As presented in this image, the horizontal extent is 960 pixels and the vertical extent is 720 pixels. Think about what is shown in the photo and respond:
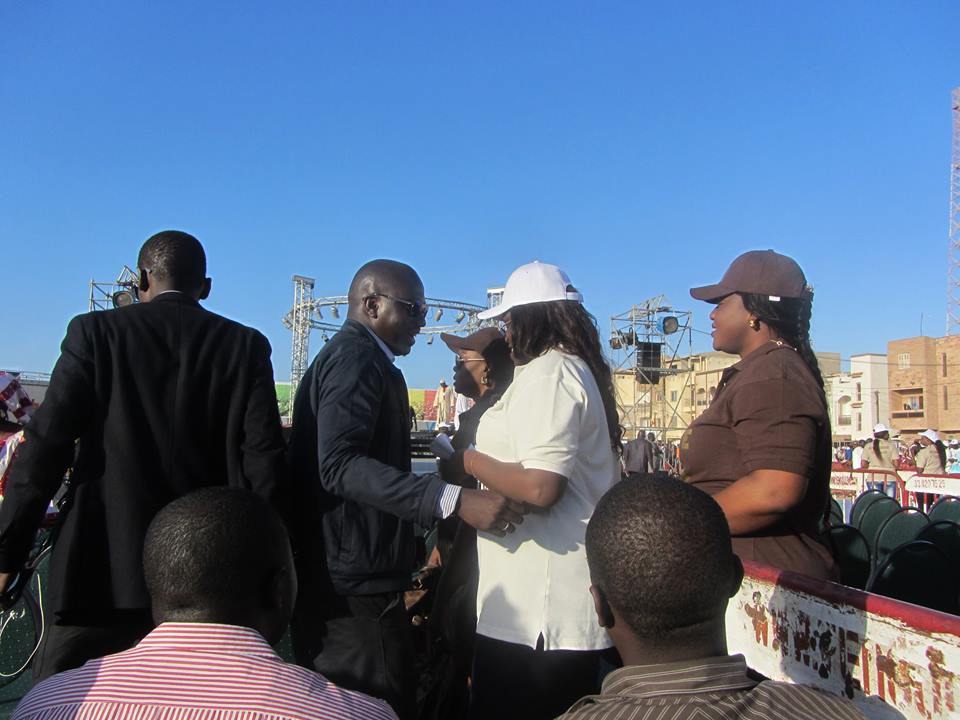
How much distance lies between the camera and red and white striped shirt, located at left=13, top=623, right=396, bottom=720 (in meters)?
1.28

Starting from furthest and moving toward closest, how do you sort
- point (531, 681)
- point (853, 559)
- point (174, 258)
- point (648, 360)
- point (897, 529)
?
point (648, 360) < point (897, 529) < point (853, 559) < point (174, 258) < point (531, 681)

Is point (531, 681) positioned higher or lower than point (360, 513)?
lower

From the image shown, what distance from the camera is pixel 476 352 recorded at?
4.95 m

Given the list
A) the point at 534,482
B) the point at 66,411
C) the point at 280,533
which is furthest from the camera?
the point at 66,411

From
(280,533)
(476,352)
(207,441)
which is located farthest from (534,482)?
(476,352)

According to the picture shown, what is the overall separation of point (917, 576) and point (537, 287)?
236 centimetres

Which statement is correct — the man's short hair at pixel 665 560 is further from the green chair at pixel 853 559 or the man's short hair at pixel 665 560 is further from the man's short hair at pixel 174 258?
the green chair at pixel 853 559

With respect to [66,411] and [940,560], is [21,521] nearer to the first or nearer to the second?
[66,411]

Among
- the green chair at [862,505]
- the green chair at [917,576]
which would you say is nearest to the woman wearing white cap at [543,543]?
the green chair at [917,576]

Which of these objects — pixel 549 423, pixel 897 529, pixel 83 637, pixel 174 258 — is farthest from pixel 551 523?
pixel 897 529

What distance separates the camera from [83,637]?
→ 2299mm

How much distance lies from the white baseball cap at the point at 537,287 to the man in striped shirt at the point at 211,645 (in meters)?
1.18

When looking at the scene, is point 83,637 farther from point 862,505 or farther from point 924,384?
point 924,384

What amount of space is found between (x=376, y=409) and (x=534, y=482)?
0.61 metres
